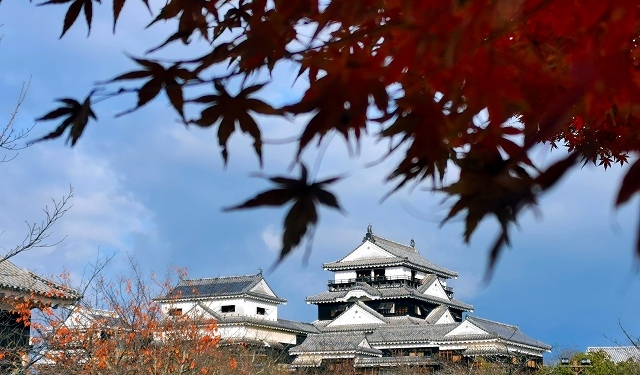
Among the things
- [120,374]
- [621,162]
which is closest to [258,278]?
[120,374]

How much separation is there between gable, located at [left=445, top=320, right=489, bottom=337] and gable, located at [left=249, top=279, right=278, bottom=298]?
7.42m

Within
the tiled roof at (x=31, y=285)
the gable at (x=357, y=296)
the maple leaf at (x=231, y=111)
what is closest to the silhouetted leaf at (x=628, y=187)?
the maple leaf at (x=231, y=111)

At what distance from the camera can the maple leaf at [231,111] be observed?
1212 millimetres

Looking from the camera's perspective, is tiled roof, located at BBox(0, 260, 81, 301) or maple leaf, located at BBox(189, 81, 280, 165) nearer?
maple leaf, located at BBox(189, 81, 280, 165)

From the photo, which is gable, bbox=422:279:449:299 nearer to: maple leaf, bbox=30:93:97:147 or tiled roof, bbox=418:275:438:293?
tiled roof, bbox=418:275:438:293

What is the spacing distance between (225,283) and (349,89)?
27.5m

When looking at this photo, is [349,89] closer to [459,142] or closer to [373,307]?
[459,142]

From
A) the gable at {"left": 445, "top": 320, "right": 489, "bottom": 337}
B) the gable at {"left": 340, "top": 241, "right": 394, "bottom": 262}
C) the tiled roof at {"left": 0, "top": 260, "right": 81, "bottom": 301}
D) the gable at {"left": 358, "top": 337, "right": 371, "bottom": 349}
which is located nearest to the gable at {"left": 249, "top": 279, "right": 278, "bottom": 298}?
the gable at {"left": 340, "top": 241, "right": 394, "bottom": 262}

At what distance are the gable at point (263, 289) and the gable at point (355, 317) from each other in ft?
8.58

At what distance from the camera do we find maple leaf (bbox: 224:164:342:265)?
3.17ft

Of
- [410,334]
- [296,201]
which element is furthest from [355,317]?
[296,201]

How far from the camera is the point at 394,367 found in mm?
21781

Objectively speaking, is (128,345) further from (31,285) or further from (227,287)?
(227,287)

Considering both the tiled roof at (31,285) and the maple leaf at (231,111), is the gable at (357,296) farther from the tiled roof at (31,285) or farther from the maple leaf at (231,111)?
the maple leaf at (231,111)
